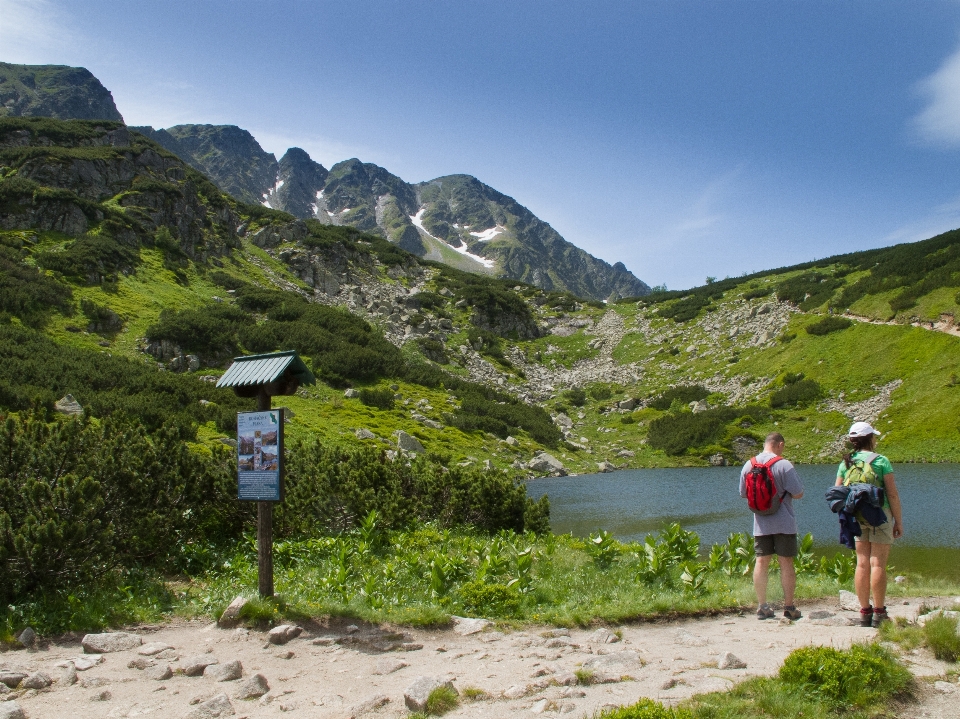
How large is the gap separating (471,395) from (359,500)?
42.2 m

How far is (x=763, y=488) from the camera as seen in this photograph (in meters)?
8.72

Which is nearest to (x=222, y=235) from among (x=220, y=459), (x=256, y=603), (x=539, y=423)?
(x=539, y=423)

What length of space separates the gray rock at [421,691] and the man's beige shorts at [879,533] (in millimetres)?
5832

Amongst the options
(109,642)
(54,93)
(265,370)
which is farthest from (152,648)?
(54,93)

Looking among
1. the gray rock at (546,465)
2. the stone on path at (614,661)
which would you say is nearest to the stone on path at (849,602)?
the stone on path at (614,661)

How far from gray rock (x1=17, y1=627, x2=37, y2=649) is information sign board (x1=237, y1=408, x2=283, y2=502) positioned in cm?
287

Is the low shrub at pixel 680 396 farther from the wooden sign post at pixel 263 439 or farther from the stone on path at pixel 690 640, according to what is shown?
the wooden sign post at pixel 263 439

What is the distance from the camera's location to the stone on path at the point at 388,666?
22.1 feet

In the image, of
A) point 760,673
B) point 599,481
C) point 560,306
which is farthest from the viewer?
point 560,306

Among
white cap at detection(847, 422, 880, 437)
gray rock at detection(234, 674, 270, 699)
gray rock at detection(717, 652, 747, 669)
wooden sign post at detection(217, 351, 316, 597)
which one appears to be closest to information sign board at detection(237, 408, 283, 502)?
wooden sign post at detection(217, 351, 316, 597)

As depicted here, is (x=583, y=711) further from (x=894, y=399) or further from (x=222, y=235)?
(x=222, y=235)

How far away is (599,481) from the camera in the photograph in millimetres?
41031

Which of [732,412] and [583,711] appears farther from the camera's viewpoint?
[732,412]

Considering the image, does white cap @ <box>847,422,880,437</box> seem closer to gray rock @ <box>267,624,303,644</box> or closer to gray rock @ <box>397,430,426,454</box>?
gray rock @ <box>267,624,303,644</box>
